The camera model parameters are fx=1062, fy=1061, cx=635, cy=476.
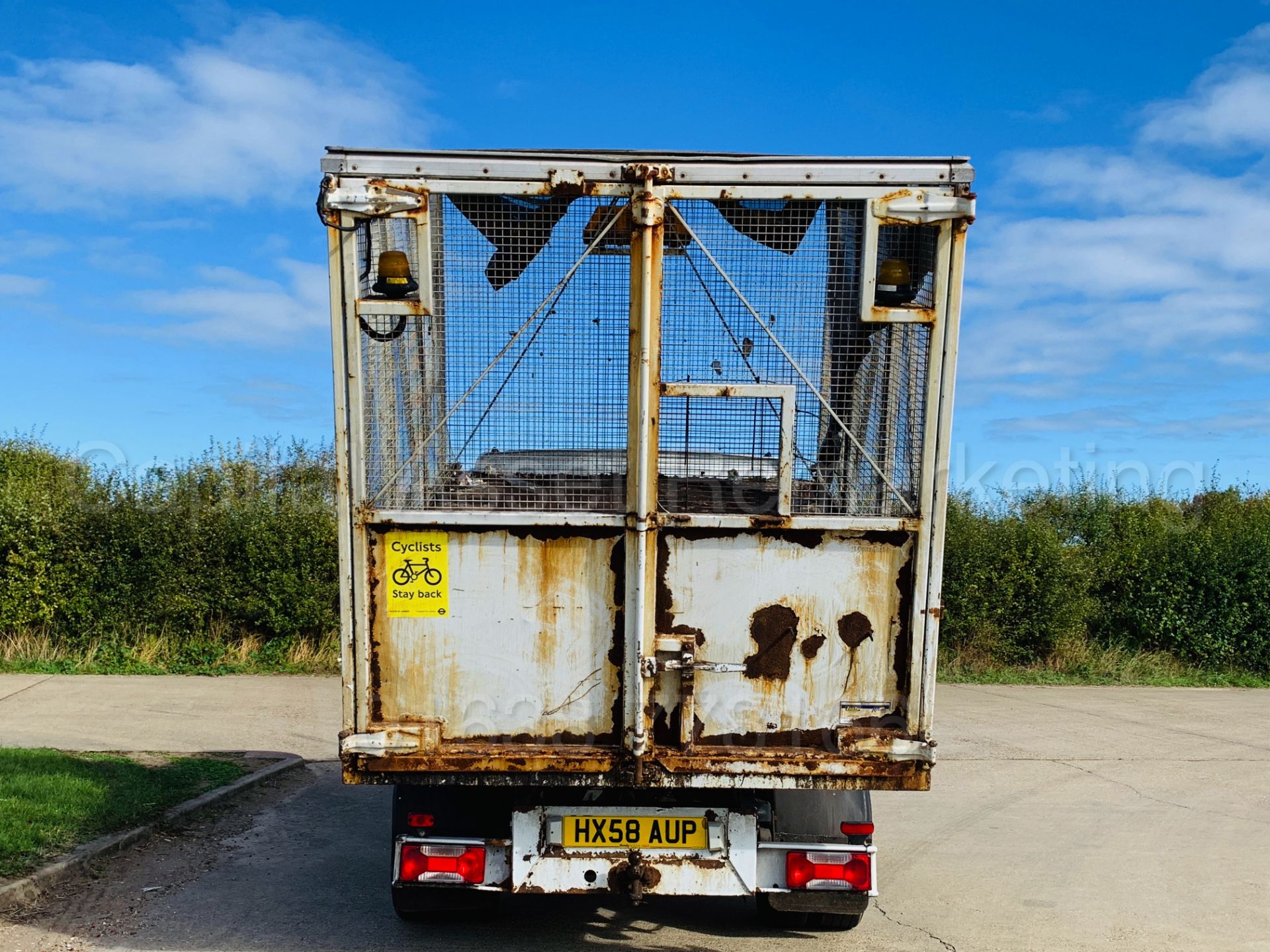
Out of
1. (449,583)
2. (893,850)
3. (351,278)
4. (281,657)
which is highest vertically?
(351,278)

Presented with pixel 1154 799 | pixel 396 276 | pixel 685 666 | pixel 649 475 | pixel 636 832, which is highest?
pixel 396 276

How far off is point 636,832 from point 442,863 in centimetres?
83

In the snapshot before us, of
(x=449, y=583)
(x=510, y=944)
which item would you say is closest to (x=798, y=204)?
(x=449, y=583)

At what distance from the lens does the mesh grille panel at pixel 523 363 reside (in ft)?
13.6

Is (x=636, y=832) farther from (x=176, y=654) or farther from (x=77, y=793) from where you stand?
(x=176, y=654)

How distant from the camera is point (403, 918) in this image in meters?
5.11

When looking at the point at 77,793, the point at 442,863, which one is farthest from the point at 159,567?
the point at 442,863

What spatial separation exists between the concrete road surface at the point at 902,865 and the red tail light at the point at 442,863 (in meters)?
0.64

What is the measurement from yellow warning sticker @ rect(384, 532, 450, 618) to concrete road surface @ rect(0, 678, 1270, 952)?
175 cm

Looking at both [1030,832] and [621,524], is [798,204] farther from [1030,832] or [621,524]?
[1030,832]

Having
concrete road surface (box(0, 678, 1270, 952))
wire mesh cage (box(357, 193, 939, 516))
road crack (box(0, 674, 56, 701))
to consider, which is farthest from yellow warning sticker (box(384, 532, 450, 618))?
road crack (box(0, 674, 56, 701))

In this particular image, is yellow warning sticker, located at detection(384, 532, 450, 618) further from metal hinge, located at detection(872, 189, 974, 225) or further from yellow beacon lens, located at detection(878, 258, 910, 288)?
metal hinge, located at detection(872, 189, 974, 225)

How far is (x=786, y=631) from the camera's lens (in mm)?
4195

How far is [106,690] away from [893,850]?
922cm
